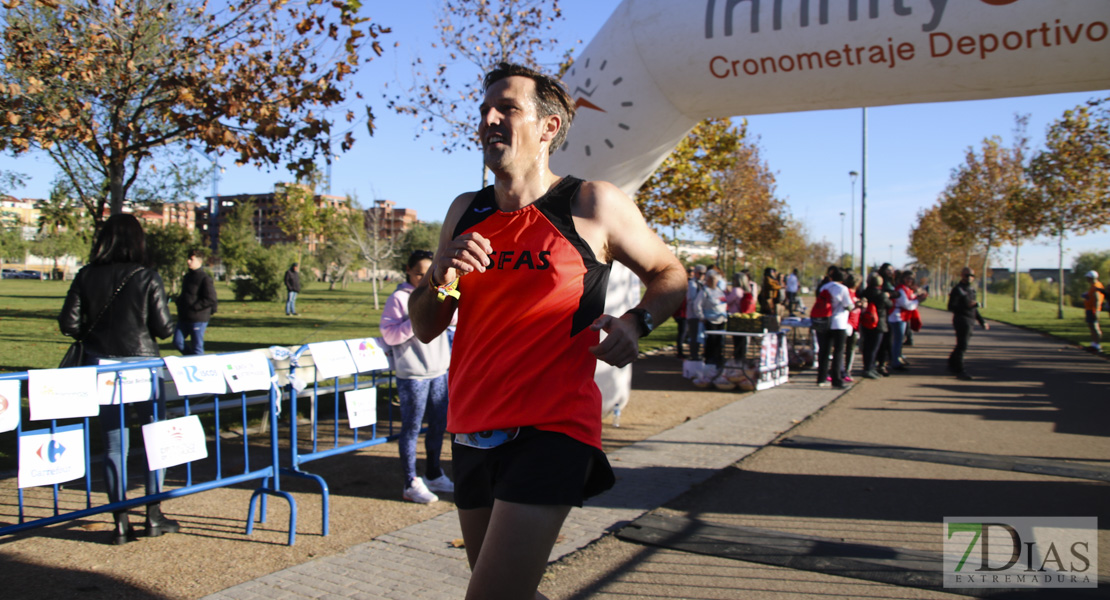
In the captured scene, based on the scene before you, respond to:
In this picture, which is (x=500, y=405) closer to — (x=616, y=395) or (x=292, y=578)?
(x=292, y=578)

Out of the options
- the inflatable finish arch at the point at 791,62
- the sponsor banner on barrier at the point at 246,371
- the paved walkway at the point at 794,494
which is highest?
the inflatable finish arch at the point at 791,62

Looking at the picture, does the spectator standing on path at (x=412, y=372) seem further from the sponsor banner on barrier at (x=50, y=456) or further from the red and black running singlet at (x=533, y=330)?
the red and black running singlet at (x=533, y=330)

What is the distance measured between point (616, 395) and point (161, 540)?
4341 millimetres

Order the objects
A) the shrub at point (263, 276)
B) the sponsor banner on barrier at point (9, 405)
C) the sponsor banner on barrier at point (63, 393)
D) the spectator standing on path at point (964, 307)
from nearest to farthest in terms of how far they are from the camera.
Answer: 1. the sponsor banner on barrier at point (9, 405)
2. the sponsor banner on barrier at point (63, 393)
3. the spectator standing on path at point (964, 307)
4. the shrub at point (263, 276)

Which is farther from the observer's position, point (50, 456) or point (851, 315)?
point (851, 315)

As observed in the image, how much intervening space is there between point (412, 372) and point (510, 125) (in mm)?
3275

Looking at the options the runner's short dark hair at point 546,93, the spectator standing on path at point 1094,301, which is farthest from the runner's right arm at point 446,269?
the spectator standing on path at point 1094,301

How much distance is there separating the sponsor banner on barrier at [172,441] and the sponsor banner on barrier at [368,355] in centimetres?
133

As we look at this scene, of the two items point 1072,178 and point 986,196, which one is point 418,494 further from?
point 986,196

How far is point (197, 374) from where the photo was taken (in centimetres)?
426

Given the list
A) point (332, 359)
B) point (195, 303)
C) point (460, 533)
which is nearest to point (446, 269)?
point (460, 533)

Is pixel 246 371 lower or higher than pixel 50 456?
higher

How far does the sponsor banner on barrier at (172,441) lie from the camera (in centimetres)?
404

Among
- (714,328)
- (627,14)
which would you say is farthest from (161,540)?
(714,328)
